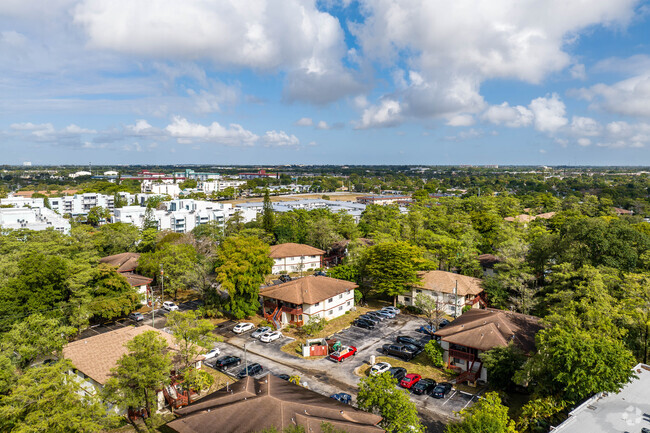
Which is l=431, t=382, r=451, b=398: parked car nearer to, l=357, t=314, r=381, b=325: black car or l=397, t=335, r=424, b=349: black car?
l=397, t=335, r=424, b=349: black car

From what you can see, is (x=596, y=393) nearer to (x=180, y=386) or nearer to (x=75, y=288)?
(x=180, y=386)

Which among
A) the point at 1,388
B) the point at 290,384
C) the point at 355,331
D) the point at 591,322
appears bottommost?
the point at 355,331

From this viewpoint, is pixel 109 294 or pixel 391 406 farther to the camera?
pixel 109 294

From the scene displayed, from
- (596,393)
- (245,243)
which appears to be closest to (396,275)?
(245,243)

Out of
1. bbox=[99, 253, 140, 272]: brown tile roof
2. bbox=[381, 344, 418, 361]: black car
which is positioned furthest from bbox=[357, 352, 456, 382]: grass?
bbox=[99, 253, 140, 272]: brown tile roof

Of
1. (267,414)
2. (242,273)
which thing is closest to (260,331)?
(242,273)

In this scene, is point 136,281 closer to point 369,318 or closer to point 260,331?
point 260,331

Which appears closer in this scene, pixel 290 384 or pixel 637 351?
pixel 290 384
